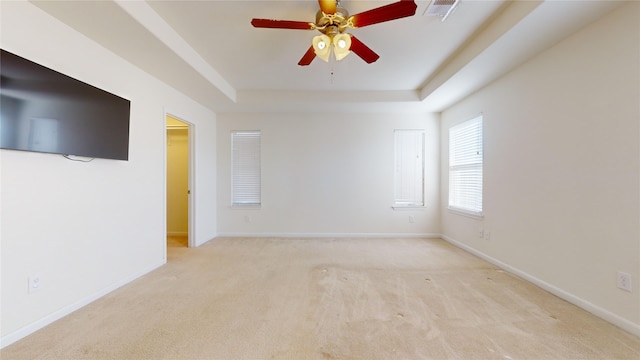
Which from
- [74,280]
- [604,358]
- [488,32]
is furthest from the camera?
[488,32]

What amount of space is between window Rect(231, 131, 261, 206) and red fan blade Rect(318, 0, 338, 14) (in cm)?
329

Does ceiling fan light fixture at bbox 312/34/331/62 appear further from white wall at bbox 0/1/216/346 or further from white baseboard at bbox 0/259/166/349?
white baseboard at bbox 0/259/166/349

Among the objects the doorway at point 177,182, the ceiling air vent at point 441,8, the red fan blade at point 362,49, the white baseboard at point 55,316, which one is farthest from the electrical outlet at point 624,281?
the doorway at point 177,182

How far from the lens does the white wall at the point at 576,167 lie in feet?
6.22

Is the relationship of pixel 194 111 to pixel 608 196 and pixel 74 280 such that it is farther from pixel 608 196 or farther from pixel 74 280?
pixel 608 196

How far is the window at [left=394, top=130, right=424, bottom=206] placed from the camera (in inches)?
196

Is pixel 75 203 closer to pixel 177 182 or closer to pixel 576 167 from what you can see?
pixel 177 182

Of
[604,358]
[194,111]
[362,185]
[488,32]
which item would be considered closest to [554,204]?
[604,358]

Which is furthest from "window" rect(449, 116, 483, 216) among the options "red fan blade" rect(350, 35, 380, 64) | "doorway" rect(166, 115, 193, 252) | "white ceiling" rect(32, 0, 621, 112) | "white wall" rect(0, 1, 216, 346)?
"doorway" rect(166, 115, 193, 252)

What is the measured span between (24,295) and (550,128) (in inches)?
183

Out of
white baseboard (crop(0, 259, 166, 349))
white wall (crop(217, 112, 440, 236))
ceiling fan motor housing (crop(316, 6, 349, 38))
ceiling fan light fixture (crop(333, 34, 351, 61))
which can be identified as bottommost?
white baseboard (crop(0, 259, 166, 349))

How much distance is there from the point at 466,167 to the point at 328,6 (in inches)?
130

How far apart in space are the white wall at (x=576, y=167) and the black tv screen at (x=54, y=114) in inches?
168

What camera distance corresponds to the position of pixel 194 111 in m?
4.16
